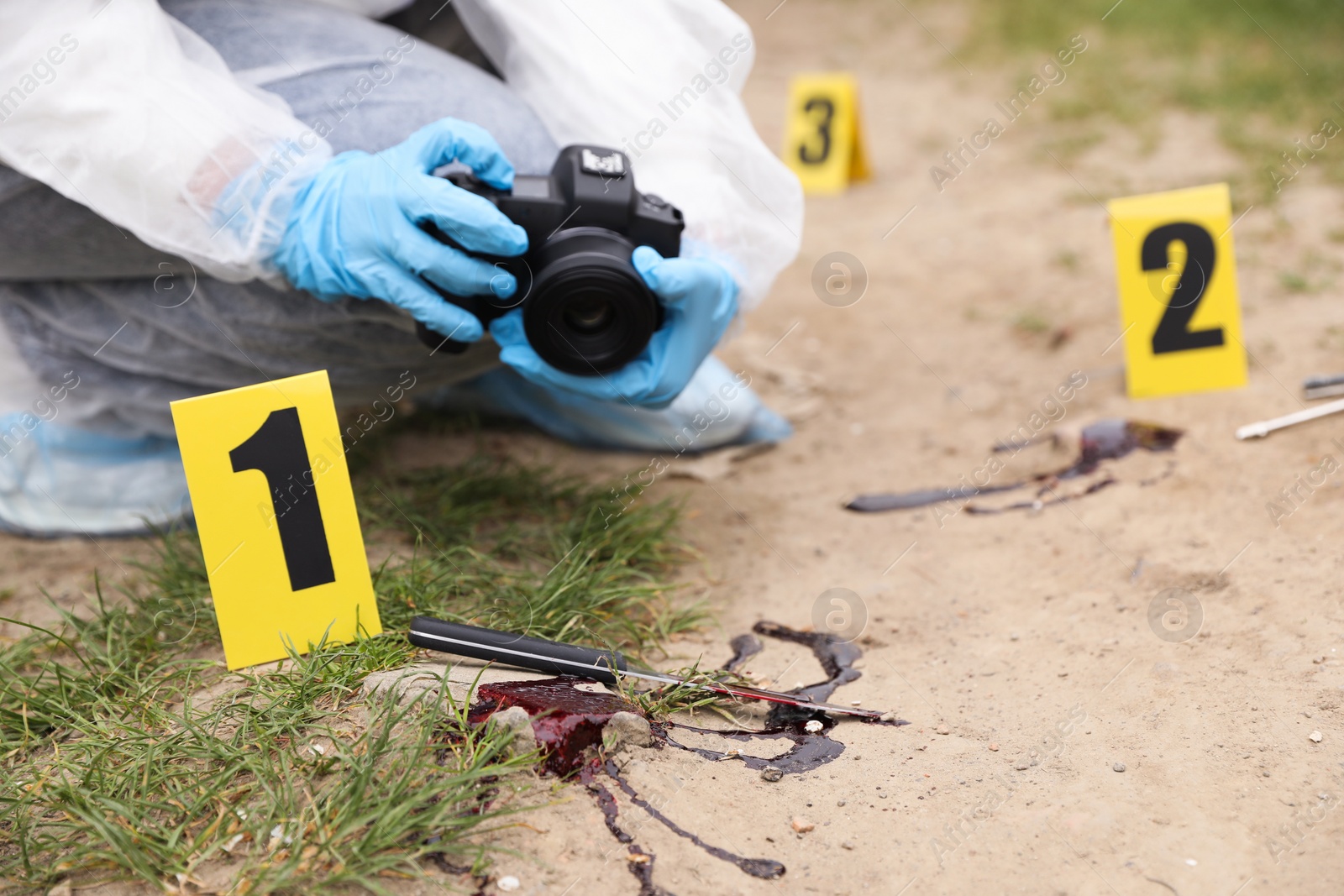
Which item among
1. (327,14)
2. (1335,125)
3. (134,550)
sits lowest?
(134,550)

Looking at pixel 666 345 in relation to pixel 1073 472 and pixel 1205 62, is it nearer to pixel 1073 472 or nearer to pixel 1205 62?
pixel 1073 472

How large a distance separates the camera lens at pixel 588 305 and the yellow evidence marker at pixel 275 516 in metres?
0.34

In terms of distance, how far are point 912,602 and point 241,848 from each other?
1.04m

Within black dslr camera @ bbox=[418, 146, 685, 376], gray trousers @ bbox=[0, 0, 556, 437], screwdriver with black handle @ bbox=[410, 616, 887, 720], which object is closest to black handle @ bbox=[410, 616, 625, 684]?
screwdriver with black handle @ bbox=[410, 616, 887, 720]

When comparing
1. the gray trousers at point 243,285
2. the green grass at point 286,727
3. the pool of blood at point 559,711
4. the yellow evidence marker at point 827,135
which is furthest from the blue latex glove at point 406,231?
the yellow evidence marker at point 827,135

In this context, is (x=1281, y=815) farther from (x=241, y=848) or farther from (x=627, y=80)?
(x=627, y=80)

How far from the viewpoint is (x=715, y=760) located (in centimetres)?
126

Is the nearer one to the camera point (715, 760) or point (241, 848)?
point (241, 848)

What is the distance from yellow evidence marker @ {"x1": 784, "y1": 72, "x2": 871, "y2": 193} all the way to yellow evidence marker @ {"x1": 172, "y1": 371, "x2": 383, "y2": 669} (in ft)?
9.29

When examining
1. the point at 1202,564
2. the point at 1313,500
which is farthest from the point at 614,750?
the point at 1313,500

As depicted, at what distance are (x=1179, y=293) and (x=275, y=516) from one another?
183 cm

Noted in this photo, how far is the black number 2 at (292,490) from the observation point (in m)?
1.37

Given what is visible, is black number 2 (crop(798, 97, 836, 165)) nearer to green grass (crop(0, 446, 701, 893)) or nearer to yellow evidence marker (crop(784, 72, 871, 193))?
yellow evidence marker (crop(784, 72, 871, 193))

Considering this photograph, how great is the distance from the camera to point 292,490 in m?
1.38
